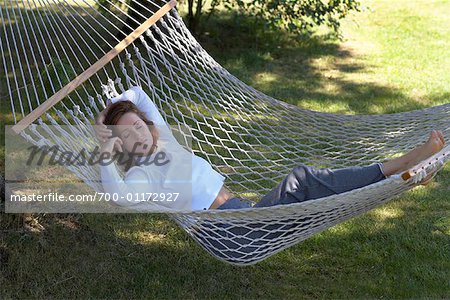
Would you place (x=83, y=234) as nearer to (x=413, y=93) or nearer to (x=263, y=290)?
(x=263, y=290)

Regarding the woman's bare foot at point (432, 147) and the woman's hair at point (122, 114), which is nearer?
the woman's bare foot at point (432, 147)

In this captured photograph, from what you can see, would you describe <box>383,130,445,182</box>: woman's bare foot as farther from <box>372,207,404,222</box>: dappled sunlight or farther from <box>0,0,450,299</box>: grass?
<box>372,207,404,222</box>: dappled sunlight

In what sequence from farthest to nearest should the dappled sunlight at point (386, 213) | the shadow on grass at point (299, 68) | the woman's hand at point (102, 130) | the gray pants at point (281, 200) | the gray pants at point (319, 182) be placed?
the shadow on grass at point (299, 68) < the dappled sunlight at point (386, 213) < the woman's hand at point (102, 130) < the gray pants at point (319, 182) < the gray pants at point (281, 200)

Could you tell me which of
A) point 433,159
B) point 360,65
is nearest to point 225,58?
point 360,65

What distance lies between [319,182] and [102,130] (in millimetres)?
842

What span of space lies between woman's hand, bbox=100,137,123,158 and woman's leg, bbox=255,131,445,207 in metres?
0.58

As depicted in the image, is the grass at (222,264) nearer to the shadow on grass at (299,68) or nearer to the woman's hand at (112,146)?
the woman's hand at (112,146)

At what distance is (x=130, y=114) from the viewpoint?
2695 millimetres

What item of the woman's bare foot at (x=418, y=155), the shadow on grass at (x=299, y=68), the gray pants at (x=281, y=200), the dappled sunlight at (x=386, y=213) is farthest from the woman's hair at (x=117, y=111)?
the shadow on grass at (x=299, y=68)

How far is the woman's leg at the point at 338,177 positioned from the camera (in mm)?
2455

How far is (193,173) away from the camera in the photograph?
106 inches

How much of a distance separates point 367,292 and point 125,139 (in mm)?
1106

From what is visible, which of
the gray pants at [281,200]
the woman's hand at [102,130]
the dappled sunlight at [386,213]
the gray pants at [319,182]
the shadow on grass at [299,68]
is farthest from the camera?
the shadow on grass at [299,68]

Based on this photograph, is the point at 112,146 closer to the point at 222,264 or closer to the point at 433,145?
the point at 222,264
